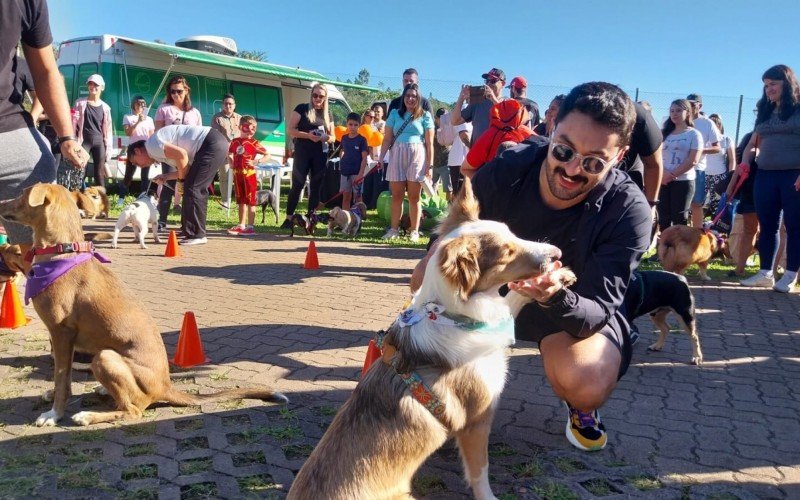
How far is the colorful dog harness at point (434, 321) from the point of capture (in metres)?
2.60

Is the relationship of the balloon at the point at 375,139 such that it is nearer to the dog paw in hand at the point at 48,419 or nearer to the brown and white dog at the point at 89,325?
the brown and white dog at the point at 89,325

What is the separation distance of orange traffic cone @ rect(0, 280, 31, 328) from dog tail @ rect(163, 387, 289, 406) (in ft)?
8.37

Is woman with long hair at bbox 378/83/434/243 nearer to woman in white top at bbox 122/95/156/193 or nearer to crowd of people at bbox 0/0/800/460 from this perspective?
crowd of people at bbox 0/0/800/460

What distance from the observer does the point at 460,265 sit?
8.37 feet

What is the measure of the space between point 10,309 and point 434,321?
454 cm

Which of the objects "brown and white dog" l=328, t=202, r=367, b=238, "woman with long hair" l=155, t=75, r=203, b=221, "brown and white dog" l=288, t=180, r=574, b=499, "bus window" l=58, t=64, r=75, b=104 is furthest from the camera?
"bus window" l=58, t=64, r=75, b=104

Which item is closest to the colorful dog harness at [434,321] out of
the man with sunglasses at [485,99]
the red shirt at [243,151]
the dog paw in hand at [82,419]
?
the dog paw in hand at [82,419]

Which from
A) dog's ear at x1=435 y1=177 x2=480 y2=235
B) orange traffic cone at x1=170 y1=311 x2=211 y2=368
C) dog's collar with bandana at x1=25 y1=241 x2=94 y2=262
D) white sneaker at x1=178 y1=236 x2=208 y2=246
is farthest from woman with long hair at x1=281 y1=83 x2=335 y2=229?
dog's ear at x1=435 y1=177 x2=480 y2=235

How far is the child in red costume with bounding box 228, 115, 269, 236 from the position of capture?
11.6 metres

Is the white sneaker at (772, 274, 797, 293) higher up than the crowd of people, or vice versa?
the crowd of people

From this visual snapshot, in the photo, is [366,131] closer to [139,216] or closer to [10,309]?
[139,216]

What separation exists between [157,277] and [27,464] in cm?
475

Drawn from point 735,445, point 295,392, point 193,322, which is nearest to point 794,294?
point 735,445

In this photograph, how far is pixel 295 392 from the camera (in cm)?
418
